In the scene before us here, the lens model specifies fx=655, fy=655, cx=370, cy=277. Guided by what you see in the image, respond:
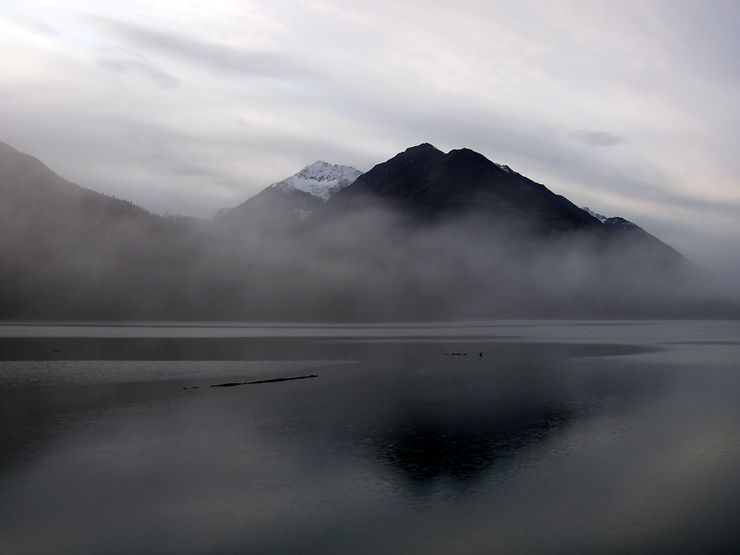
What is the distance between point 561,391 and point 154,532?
5536 cm

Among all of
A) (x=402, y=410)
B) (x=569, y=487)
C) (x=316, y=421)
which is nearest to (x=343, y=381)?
(x=402, y=410)

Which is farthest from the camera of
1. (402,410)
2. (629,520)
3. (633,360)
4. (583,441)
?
(633,360)

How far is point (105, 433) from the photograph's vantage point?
167ft

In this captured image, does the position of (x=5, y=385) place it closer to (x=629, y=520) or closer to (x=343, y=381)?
(x=343, y=381)

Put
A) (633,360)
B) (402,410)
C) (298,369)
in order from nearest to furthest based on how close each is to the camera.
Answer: (402,410)
(298,369)
(633,360)

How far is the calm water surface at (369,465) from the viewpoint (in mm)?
29469

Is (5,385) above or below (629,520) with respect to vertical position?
below

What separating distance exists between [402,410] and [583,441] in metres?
18.9

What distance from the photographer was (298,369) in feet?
322

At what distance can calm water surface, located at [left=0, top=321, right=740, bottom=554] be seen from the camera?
96.7ft

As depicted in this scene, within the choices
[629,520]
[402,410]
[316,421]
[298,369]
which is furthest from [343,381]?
[629,520]

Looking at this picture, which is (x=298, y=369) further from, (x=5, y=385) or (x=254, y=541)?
(x=254, y=541)

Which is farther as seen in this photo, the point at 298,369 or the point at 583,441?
the point at 298,369

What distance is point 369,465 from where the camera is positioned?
41438mm
